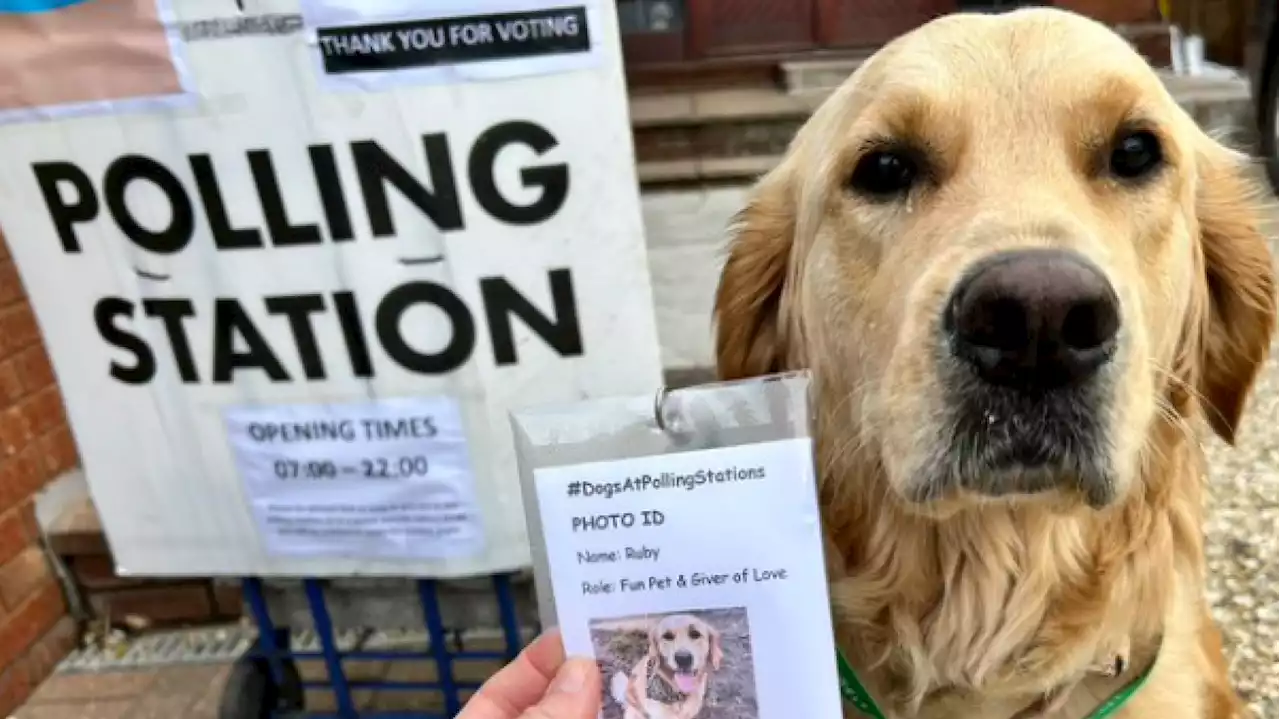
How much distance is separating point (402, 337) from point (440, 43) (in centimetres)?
42

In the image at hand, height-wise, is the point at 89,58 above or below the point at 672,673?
above

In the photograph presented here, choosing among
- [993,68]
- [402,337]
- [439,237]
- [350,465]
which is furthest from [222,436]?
[993,68]

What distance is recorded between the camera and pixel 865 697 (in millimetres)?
1100

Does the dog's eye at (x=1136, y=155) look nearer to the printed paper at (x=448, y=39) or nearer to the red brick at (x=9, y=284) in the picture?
the printed paper at (x=448, y=39)

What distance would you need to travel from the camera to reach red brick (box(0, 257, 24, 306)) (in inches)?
86.9

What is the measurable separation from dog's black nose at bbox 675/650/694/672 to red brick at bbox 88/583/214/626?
185cm

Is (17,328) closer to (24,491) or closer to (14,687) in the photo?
(24,491)

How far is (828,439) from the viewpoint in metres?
1.18

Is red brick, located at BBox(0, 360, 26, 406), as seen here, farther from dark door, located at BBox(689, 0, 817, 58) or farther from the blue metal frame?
dark door, located at BBox(689, 0, 817, 58)

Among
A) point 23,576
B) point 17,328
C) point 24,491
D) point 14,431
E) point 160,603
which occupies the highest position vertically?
point 17,328

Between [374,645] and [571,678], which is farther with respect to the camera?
[374,645]

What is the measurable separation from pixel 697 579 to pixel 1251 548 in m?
1.92

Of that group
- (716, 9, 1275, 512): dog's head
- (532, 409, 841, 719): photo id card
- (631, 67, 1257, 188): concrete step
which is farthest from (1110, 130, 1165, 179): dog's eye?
(631, 67, 1257, 188): concrete step

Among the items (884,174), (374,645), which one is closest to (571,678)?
(884,174)
